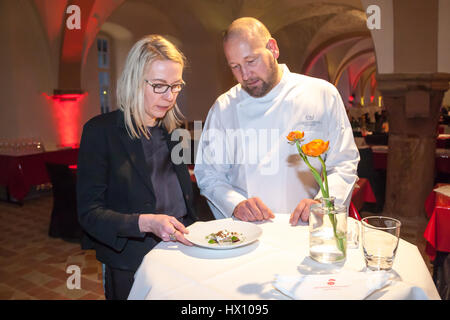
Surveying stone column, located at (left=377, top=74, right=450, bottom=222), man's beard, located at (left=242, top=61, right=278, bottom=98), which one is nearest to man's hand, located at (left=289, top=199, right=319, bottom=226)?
man's beard, located at (left=242, top=61, right=278, bottom=98)

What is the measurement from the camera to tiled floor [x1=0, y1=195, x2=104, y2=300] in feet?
10.9

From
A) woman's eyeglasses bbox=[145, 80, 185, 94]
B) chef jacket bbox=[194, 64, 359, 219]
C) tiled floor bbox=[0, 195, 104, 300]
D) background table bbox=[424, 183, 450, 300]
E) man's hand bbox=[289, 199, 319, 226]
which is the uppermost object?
woman's eyeglasses bbox=[145, 80, 185, 94]

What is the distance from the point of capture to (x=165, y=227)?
1386mm

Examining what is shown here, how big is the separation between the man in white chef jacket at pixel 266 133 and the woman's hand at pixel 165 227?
0.57 m

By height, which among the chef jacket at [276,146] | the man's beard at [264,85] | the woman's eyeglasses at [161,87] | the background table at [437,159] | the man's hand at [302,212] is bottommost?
the background table at [437,159]

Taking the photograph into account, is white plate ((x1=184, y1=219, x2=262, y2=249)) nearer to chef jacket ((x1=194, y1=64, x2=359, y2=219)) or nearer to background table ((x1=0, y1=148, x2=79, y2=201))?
chef jacket ((x1=194, y1=64, x2=359, y2=219))

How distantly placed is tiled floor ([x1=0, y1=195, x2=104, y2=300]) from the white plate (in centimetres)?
211

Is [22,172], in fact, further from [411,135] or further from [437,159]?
[437,159]

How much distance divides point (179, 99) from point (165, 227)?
941 centimetres

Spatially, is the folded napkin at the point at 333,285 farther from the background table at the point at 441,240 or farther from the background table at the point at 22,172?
the background table at the point at 22,172

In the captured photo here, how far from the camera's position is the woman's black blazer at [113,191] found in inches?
59.8

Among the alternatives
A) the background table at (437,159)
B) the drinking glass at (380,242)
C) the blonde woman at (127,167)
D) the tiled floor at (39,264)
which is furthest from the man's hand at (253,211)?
the background table at (437,159)

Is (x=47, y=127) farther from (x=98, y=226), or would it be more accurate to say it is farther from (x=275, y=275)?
(x=275, y=275)
